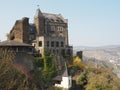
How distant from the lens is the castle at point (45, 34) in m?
71.5

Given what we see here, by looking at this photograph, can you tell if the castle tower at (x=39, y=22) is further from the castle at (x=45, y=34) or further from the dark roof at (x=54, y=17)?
the dark roof at (x=54, y=17)

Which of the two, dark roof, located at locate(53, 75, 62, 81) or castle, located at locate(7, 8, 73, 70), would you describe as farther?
castle, located at locate(7, 8, 73, 70)

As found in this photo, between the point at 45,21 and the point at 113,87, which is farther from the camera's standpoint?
the point at 45,21

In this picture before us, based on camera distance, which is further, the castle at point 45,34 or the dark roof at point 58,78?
the castle at point 45,34

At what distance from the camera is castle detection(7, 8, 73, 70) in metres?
71.5

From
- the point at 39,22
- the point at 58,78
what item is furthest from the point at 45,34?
the point at 58,78

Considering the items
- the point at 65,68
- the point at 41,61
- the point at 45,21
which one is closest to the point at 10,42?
the point at 41,61

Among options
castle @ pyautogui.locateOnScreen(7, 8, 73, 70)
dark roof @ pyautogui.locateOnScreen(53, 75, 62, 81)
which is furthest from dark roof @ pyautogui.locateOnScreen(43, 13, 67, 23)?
dark roof @ pyautogui.locateOnScreen(53, 75, 62, 81)

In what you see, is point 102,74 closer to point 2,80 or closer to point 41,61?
point 41,61

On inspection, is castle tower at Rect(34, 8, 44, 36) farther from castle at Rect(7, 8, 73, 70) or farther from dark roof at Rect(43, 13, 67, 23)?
dark roof at Rect(43, 13, 67, 23)

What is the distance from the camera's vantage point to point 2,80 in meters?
37.0

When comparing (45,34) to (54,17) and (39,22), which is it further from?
(54,17)

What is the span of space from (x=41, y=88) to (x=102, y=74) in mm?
24165

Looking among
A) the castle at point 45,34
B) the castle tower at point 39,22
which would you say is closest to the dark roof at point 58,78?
the castle at point 45,34
